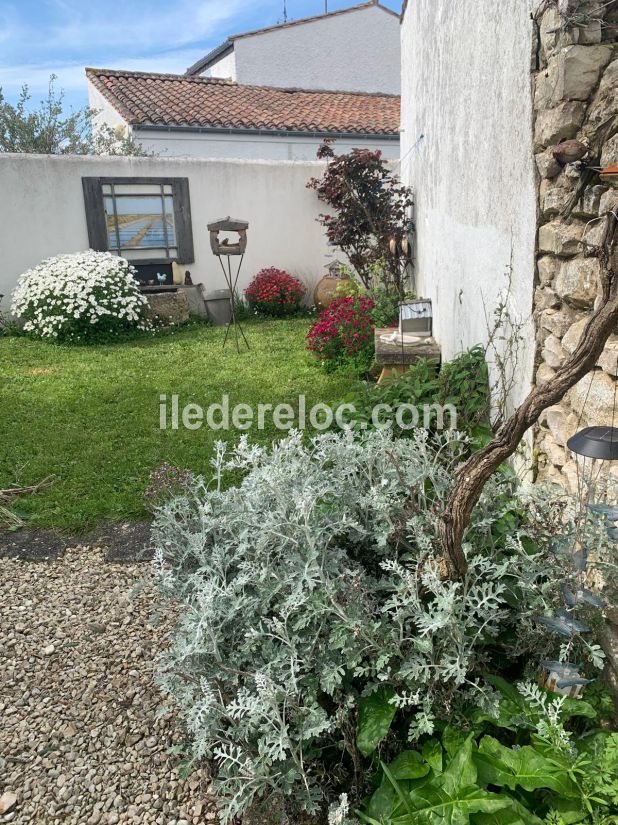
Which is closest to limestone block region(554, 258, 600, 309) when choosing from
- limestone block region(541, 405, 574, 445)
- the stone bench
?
limestone block region(541, 405, 574, 445)

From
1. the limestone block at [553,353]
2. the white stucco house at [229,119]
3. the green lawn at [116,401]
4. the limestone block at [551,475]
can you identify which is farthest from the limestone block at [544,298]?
the white stucco house at [229,119]

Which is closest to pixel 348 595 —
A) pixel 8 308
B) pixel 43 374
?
Result: pixel 43 374

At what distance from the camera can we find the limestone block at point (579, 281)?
219 cm

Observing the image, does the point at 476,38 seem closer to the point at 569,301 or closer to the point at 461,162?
the point at 461,162

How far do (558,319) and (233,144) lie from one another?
1276 centimetres

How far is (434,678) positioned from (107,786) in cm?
111

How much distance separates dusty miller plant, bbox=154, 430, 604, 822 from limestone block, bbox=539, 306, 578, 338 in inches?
26.7

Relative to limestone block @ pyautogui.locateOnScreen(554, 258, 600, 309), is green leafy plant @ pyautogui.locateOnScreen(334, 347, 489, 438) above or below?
below

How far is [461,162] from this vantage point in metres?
4.36

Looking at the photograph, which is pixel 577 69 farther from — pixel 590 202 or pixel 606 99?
pixel 590 202

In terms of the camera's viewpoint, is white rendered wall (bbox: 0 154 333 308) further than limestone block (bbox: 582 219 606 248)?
Yes

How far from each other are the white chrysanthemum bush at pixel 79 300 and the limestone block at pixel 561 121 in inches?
277

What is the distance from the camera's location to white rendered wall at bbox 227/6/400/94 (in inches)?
653

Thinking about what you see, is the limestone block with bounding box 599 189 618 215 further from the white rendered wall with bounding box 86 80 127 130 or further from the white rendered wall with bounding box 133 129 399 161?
the white rendered wall with bounding box 86 80 127 130
